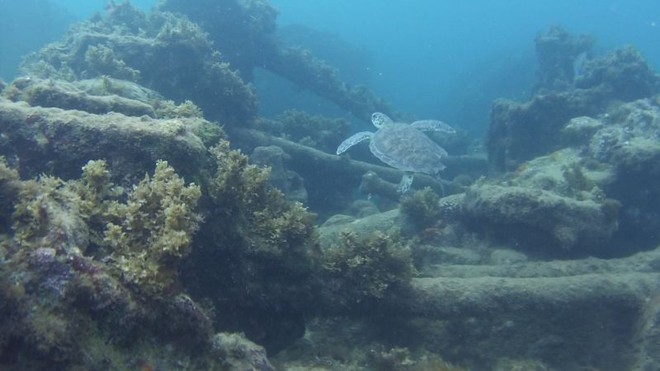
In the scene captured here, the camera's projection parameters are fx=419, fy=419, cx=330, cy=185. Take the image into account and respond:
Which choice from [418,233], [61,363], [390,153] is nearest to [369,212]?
[390,153]

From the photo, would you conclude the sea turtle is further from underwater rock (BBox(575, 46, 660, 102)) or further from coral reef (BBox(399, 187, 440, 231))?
underwater rock (BBox(575, 46, 660, 102))

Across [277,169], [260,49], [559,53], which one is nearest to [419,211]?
[277,169]

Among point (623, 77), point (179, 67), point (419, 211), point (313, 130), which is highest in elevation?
point (623, 77)

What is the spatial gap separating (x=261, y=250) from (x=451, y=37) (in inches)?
6651

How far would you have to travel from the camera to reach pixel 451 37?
6206 inches

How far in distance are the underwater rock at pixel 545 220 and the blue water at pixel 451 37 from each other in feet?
67.3

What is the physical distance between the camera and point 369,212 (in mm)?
12734

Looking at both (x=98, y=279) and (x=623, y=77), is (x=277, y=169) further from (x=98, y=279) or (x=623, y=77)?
(x=623, y=77)

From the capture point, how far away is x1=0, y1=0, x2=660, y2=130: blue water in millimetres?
41156

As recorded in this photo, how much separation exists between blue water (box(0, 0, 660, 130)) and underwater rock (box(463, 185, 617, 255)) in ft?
67.3

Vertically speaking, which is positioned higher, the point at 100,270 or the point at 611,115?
the point at 611,115

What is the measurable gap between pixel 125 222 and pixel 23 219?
29.9 inches

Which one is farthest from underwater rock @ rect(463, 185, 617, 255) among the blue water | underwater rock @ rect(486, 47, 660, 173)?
the blue water

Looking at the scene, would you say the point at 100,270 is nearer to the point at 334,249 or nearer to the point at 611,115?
the point at 334,249
